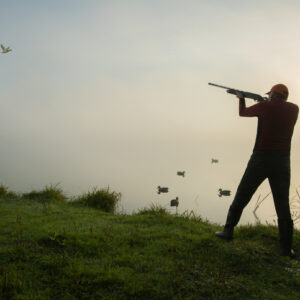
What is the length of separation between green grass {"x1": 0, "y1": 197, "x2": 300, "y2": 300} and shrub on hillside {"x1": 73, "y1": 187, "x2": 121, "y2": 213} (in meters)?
3.27

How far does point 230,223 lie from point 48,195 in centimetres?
752

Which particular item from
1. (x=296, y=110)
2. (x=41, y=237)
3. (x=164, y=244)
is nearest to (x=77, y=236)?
(x=41, y=237)

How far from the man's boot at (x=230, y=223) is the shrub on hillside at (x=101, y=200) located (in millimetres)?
5378

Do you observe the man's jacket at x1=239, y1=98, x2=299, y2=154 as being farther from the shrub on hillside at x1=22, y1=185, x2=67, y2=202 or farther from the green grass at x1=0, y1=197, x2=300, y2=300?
the shrub on hillside at x1=22, y1=185, x2=67, y2=202

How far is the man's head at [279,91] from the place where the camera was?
7141mm

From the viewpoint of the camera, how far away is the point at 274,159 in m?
6.82

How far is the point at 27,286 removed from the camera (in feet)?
16.4

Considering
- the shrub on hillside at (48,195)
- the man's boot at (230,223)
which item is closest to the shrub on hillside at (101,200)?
the shrub on hillside at (48,195)

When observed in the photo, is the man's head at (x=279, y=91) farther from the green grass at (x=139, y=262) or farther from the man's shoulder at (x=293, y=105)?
the green grass at (x=139, y=262)

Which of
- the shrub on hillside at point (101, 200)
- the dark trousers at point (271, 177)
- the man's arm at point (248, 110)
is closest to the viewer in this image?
the dark trousers at point (271, 177)

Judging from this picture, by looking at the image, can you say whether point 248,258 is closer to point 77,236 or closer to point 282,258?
point 282,258

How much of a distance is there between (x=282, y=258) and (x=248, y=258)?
0.83 meters

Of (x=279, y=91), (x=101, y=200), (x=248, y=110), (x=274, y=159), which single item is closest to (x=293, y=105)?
(x=279, y=91)

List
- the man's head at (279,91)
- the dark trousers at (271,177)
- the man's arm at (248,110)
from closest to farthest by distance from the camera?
the dark trousers at (271,177) → the man's arm at (248,110) → the man's head at (279,91)
